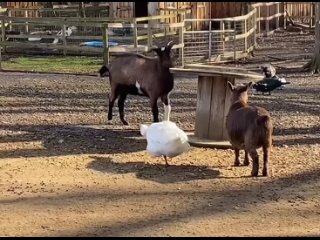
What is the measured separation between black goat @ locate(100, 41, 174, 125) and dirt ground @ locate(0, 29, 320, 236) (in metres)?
0.57

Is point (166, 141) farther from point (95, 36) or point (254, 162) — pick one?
point (95, 36)

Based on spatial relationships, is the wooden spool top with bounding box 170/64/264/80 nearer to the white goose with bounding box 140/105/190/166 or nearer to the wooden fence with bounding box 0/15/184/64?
the white goose with bounding box 140/105/190/166

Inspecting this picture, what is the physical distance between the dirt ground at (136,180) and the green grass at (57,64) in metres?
5.43

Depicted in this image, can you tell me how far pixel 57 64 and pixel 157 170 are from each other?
11614 millimetres

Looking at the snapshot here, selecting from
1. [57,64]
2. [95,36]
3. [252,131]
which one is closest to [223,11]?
[95,36]

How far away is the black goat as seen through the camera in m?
8.80

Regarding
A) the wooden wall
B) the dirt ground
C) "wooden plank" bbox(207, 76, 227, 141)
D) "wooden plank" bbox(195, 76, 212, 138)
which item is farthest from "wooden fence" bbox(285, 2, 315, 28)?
"wooden plank" bbox(207, 76, 227, 141)

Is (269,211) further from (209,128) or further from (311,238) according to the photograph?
(209,128)

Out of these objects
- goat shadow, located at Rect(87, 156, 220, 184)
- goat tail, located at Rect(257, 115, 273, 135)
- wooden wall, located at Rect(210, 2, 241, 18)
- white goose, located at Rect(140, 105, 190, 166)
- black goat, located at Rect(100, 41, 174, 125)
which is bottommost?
goat shadow, located at Rect(87, 156, 220, 184)

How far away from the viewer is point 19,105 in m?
11.6

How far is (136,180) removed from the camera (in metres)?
6.79

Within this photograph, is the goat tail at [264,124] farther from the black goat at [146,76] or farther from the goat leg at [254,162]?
the black goat at [146,76]

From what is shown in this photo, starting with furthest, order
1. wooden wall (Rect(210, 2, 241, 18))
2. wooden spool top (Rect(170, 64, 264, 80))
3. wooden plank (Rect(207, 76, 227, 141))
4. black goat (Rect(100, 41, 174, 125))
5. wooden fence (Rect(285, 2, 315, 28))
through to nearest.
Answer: wooden fence (Rect(285, 2, 315, 28))
wooden wall (Rect(210, 2, 241, 18))
black goat (Rect(100, 41, 174, 125))
wooden plank (Rect(207, 76, 227, 141))
wooden spool top (Rect(170, 64, 264, 80))

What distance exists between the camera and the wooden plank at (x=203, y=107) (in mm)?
8781
